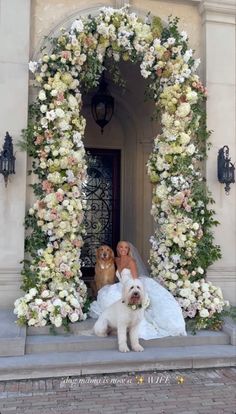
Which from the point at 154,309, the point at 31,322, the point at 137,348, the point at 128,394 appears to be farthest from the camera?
the point at 154,309

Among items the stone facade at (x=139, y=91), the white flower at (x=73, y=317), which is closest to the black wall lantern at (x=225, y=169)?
the stone facade at (x=139, y=91)

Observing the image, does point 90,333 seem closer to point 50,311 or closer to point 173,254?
point 50,311

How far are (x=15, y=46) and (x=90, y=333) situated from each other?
12.9 ft

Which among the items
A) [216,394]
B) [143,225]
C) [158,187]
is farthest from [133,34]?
[216,394]

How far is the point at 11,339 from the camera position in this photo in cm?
487

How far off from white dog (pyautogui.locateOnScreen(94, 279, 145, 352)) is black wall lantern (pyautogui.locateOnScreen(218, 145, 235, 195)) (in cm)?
244

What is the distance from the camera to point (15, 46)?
238 inches

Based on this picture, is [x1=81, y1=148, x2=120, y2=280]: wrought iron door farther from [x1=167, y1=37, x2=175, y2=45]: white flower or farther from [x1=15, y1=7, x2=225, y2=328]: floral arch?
[x1=167, y1=37, x2=175, y2=45]: white flower

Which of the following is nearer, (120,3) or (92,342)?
(92,342)

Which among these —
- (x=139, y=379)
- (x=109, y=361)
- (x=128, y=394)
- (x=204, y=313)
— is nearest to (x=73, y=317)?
(x=109, y=361)

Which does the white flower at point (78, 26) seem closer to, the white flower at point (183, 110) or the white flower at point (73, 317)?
the white flower at point (183, 110)

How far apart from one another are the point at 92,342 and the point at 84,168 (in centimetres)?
230

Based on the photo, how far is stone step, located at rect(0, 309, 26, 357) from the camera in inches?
191

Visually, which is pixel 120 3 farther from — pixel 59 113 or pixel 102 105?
pixel 59 113
